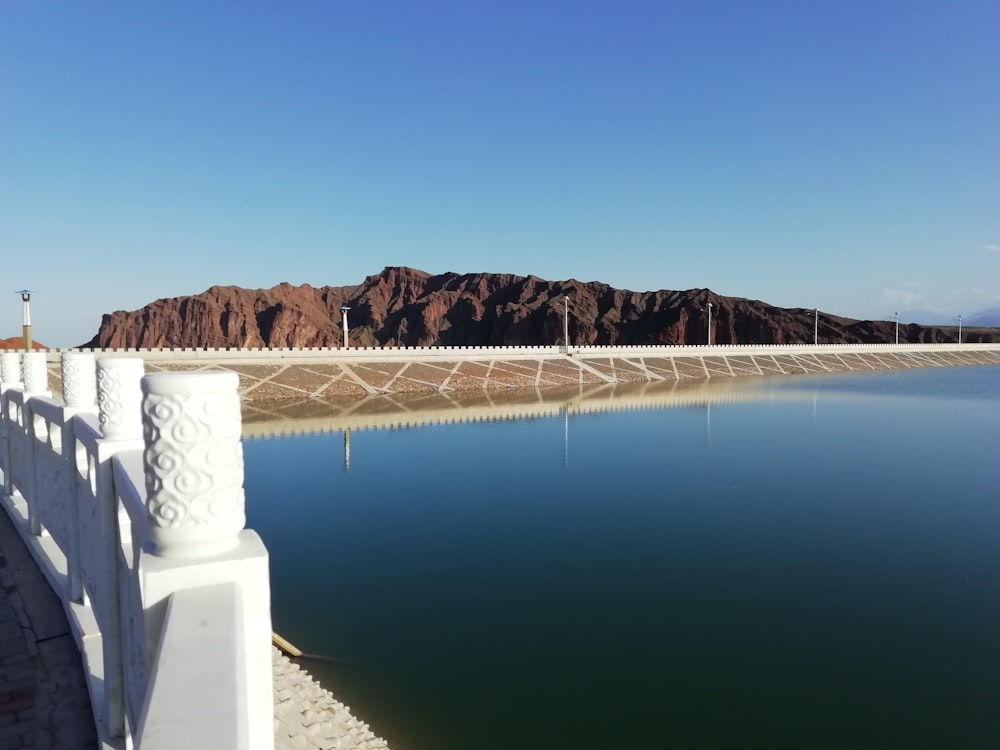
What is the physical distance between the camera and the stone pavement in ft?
13.8

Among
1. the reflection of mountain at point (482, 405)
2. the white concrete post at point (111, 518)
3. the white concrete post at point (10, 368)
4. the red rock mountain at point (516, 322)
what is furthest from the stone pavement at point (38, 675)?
the red rock mountain at point (516, 322)

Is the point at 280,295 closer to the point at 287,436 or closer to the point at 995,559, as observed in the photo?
the point at 287,436

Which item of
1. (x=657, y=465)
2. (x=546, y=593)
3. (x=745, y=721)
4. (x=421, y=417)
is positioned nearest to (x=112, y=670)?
(x=745, y=721)

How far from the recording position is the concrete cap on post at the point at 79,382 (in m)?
5.86

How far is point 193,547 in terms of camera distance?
8.08ft

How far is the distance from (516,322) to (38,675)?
11454 cm

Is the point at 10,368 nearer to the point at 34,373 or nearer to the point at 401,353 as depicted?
the point at 34,373

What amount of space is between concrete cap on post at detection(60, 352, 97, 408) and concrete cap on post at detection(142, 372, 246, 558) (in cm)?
415

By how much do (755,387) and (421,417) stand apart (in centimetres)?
3100

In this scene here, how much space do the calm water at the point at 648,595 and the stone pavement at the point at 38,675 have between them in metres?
3.50

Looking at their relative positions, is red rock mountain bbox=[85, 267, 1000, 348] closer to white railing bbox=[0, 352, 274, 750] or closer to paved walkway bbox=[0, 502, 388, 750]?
paved walkway bbox=[0, 502, 388, 750]

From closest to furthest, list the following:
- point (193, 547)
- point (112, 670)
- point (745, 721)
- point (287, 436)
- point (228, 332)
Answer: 1. point (193, 547)
2. point (112, 670)
3. point (745, 721)
4. point (287, 436)
5. point (228, 332)

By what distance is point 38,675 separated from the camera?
16.2 feet

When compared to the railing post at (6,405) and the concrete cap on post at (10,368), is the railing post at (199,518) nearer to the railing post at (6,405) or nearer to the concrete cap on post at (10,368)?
the railing post at (6,405)
